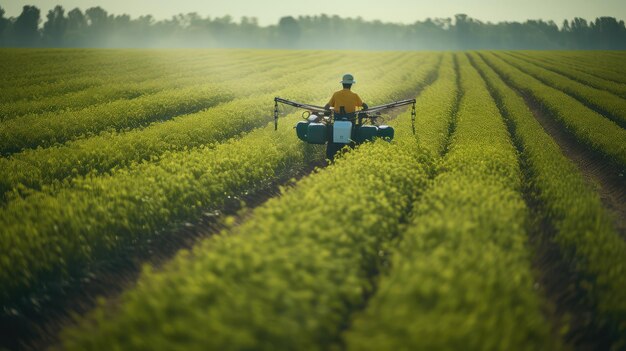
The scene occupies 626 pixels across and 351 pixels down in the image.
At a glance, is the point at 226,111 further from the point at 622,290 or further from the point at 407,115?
the point at 622,290

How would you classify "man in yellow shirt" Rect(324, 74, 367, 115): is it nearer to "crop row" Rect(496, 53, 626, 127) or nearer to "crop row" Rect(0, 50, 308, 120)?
"crop row" Rect(0, 50, 308, 120)

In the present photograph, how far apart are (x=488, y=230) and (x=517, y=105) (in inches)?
721

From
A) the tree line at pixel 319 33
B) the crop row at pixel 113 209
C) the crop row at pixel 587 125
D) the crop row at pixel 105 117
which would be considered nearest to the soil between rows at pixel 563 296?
the crop row at pixel 113 209

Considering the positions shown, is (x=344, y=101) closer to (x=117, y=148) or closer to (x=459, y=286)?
(x=117, y=148)

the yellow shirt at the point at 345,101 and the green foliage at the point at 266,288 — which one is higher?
the yellow shirt at the point at 345,101

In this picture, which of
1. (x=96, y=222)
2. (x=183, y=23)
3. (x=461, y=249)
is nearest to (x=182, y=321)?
(x=461, y=249)

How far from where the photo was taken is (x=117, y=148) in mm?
11227

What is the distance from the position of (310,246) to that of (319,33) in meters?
185

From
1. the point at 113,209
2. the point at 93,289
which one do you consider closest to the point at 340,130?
the point at 113,209

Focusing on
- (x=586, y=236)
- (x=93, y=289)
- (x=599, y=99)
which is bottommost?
(x=93, y=289)

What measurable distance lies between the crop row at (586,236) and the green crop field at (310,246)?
30 mm

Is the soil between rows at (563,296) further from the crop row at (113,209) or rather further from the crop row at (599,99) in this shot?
the crop row at (599,99)

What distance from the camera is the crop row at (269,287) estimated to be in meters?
3.53

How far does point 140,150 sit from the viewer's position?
11.4 meters
